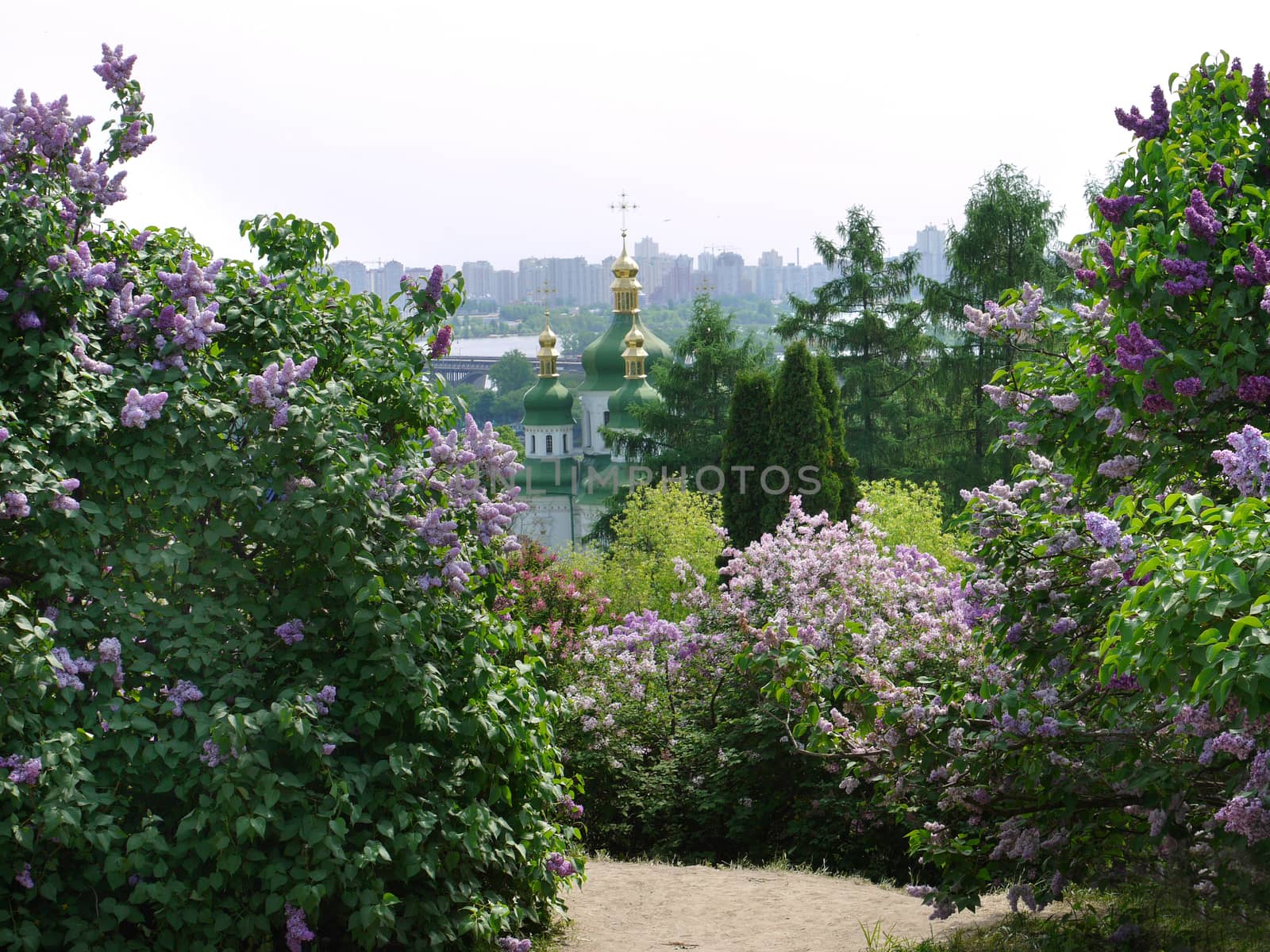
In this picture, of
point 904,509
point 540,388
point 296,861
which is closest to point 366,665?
point 296,861

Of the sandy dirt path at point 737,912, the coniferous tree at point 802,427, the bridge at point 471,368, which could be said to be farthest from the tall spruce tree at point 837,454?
the bridge at point 471,368

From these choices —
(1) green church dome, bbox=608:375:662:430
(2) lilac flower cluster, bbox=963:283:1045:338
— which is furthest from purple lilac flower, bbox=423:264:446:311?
(1) green church dome, bbox=608:375:662:430

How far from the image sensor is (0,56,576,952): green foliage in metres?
4.53

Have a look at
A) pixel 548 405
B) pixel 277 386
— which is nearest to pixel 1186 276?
pixel 277 386

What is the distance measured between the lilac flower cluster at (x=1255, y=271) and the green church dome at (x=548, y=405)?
44.9 m

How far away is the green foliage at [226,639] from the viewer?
14.9 feet

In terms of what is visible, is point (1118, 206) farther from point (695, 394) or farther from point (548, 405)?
point (548, 405)

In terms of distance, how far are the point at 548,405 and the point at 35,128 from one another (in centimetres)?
4405

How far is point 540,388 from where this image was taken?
1937 inches

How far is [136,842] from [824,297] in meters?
29.6

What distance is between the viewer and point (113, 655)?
4.57 meters

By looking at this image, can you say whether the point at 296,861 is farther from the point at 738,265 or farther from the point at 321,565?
the point at 738,265

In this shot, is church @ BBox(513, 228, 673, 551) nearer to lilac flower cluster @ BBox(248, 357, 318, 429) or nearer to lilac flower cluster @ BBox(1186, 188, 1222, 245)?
lilac flower cluster @ BBox(248, 357, 318, 429)

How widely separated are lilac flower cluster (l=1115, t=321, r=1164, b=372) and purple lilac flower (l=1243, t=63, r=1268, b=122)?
1142mm
